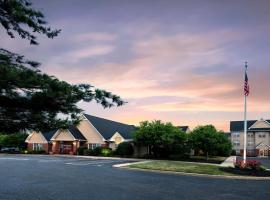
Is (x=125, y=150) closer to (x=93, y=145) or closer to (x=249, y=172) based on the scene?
(x=93, y=145)

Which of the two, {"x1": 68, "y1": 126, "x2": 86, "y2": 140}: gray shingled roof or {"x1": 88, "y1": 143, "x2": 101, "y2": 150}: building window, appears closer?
{"x1": 68, "y1": 126, "x2": 86, "y2": 140}: gray shingled roof

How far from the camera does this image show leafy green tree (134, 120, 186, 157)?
48447 mm

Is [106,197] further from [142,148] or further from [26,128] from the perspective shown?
[142,148]

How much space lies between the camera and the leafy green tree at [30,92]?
6.18 m

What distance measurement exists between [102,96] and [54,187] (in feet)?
39.6

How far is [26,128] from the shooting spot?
26.0ft

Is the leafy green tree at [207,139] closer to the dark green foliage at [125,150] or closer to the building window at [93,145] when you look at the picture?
the dark green foliage at [125,150]

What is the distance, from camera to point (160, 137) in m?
48.2

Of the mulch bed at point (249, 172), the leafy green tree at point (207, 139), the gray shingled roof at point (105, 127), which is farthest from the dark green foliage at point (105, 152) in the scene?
the mulch bed at point (249, 172)

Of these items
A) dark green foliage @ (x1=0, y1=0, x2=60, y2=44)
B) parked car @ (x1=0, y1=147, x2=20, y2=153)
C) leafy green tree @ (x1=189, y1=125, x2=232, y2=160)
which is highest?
dark green foliage @ (x1=0, y1=0, x2=60, y2=44)

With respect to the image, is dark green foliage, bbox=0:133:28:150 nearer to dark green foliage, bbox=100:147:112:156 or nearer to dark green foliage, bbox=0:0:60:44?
dark green foliage, bbox=100:147:112:156

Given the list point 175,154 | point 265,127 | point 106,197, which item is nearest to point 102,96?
point 106,197

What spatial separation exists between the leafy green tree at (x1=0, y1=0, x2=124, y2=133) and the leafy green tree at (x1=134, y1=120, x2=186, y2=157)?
40519 mm

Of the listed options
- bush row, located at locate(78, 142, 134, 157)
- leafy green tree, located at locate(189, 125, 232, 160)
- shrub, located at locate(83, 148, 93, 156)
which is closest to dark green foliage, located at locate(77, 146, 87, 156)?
bush row, located at locate(78, 142, 134, 157)
